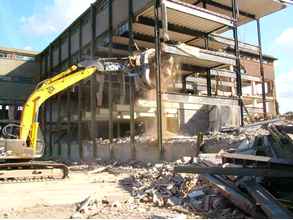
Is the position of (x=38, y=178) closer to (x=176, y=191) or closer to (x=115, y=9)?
(x=176, y=191)

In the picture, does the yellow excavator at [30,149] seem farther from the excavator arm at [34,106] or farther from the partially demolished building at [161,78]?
the partially demolished building at [161,78]

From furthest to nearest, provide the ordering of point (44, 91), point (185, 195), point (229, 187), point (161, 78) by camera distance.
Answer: point (161, 78)
point (44, 91)
point (185, 195)
point (229, 187)

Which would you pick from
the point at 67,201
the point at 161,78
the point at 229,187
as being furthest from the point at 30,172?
the point at 161,78

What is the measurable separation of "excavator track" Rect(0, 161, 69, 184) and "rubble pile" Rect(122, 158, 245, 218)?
4.16 metres

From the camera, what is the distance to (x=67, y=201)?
26.4 feet

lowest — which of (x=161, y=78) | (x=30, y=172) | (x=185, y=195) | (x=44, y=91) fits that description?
(x=185, y=195)

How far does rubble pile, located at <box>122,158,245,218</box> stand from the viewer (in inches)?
259

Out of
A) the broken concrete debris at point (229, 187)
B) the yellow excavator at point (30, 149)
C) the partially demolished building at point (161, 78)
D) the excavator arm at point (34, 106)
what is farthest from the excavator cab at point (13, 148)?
the partially demolished building at point (161, 78)

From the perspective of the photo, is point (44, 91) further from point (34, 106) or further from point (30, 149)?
point (30, 149)

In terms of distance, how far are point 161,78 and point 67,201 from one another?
1040cm

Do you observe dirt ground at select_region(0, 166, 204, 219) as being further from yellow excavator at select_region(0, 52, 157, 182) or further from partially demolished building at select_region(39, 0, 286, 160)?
partially demolished building at select_region(39, 0, 286, 160)

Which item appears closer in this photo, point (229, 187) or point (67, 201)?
point (229, 187)

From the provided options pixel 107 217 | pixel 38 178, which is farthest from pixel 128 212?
pixel 38 178

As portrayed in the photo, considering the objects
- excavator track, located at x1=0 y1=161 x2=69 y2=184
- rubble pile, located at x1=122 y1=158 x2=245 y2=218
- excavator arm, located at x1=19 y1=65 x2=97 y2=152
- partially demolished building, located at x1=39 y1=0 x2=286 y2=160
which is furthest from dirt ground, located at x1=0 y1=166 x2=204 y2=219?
partially demolished building, located at x1=39 y1=0 x2=286 y2=160
